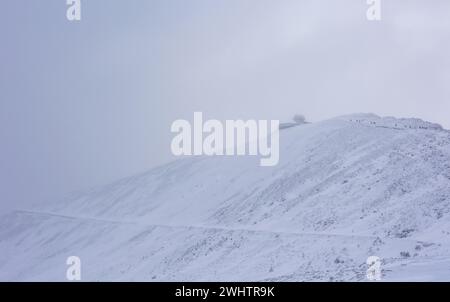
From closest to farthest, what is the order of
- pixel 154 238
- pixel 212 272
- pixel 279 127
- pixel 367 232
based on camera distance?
1. pixel 367 232
2. pixel 212 272
3. pixel 154 238
4. pixel 279 127

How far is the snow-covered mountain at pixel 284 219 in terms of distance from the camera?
25766 millimetres

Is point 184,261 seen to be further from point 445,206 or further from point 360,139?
point 360,139

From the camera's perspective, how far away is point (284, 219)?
35062 mm

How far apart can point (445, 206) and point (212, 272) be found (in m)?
13.6

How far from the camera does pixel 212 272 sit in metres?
29.9

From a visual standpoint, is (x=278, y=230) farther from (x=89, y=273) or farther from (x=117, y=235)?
(x=117, y=235)

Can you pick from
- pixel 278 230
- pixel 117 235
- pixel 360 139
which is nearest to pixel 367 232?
pixel 278 230

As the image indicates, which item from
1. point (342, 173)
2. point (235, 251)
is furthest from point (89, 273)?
point (342, 173)

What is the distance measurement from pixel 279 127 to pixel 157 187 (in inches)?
799

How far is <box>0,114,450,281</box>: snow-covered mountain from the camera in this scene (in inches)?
1014

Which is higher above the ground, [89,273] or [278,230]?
[278,230]

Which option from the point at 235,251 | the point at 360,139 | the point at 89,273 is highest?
the point at 360,139

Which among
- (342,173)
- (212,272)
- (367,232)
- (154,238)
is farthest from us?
(154,238)
